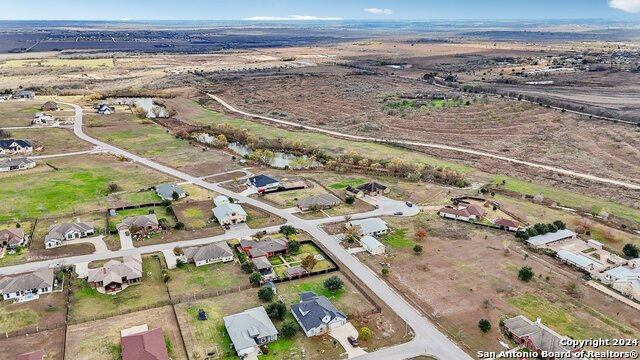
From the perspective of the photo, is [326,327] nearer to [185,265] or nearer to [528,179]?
[185,265]

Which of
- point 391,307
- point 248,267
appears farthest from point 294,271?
point 391,307

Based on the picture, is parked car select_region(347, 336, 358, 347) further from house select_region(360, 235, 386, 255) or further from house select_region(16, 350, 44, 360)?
house select_region(16, 350, 44, 360)

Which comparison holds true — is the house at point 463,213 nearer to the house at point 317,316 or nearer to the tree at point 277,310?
the house at point 317,316

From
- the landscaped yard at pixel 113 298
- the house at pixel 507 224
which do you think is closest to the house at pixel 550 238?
the house at pixel 507 224

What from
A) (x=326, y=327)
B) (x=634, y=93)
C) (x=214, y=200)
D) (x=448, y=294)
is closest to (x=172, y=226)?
(x=214, y=200)

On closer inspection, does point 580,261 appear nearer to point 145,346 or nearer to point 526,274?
point 526,274

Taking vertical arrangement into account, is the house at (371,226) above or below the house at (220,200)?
below
